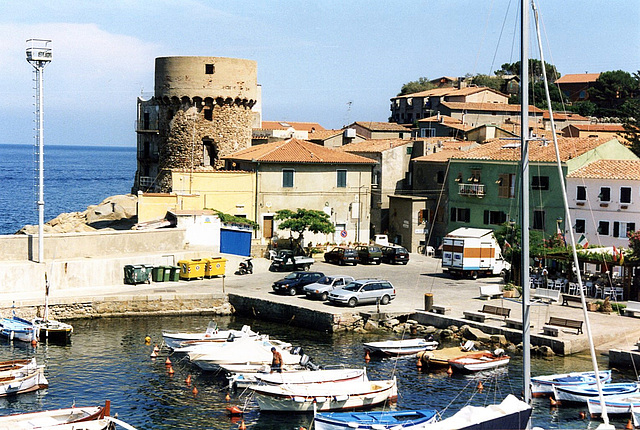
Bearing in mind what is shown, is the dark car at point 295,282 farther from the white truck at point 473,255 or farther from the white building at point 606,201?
the white building at point 606,201

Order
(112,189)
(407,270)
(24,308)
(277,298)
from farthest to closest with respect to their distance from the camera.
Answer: (112,189) → (407,270) → (277,298) → (24,308)

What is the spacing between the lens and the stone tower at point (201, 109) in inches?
2778

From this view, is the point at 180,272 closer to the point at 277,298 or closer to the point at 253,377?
the point at 277,298

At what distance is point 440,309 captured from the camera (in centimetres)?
4322

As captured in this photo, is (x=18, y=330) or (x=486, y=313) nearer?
(x=18, y=330)

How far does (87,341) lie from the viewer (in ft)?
132

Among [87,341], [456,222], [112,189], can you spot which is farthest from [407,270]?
[112,189]

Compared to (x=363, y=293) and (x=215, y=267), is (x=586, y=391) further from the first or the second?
(x=215, y=267)

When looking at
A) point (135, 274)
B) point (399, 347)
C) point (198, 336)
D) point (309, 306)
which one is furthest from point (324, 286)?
point (135, 274)

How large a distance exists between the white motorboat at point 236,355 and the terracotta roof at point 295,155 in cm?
2750

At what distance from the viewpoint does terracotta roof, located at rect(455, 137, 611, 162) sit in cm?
5881

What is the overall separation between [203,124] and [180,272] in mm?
22142

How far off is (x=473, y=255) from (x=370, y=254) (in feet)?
23.8

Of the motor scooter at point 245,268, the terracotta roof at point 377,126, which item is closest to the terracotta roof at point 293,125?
the terracotta roof at point 377,126
